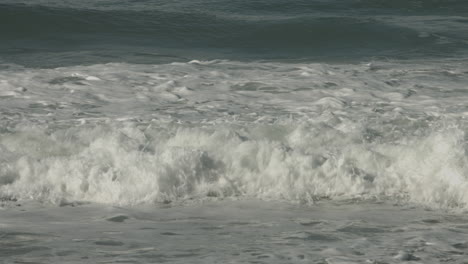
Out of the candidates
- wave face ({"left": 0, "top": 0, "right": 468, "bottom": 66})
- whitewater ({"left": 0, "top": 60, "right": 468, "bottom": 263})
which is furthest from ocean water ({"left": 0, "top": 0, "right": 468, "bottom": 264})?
wave face ({"left": 0, "top": 0, "right": 468, "bottom": 66})

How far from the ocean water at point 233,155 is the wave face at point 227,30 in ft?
0.38

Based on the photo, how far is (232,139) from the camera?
764 cm

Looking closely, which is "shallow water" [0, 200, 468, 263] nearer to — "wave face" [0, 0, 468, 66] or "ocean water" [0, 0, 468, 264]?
"ocean water" [0, 0, 468, 264]

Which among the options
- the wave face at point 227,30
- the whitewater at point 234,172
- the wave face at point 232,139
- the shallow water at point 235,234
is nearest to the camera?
the shallow water at point 235,234

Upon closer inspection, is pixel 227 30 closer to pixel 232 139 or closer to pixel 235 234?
pixel 232 139

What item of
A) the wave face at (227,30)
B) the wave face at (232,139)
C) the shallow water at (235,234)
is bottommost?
the shallow water at (235,234)

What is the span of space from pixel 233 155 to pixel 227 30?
7.41 meters

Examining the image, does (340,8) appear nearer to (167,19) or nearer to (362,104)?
(167,19)

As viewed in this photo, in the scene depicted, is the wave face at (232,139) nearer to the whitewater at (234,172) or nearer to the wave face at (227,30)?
the whitewater at (234,172)

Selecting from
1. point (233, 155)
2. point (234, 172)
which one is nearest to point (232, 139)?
point (233, 155)

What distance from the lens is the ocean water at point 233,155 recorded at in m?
5.66

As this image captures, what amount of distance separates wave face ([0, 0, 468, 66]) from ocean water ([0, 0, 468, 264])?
117 millimetres

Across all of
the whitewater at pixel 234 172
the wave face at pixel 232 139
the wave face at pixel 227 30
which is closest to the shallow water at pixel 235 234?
the whitewater at pixel 234 172

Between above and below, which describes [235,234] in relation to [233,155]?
below
